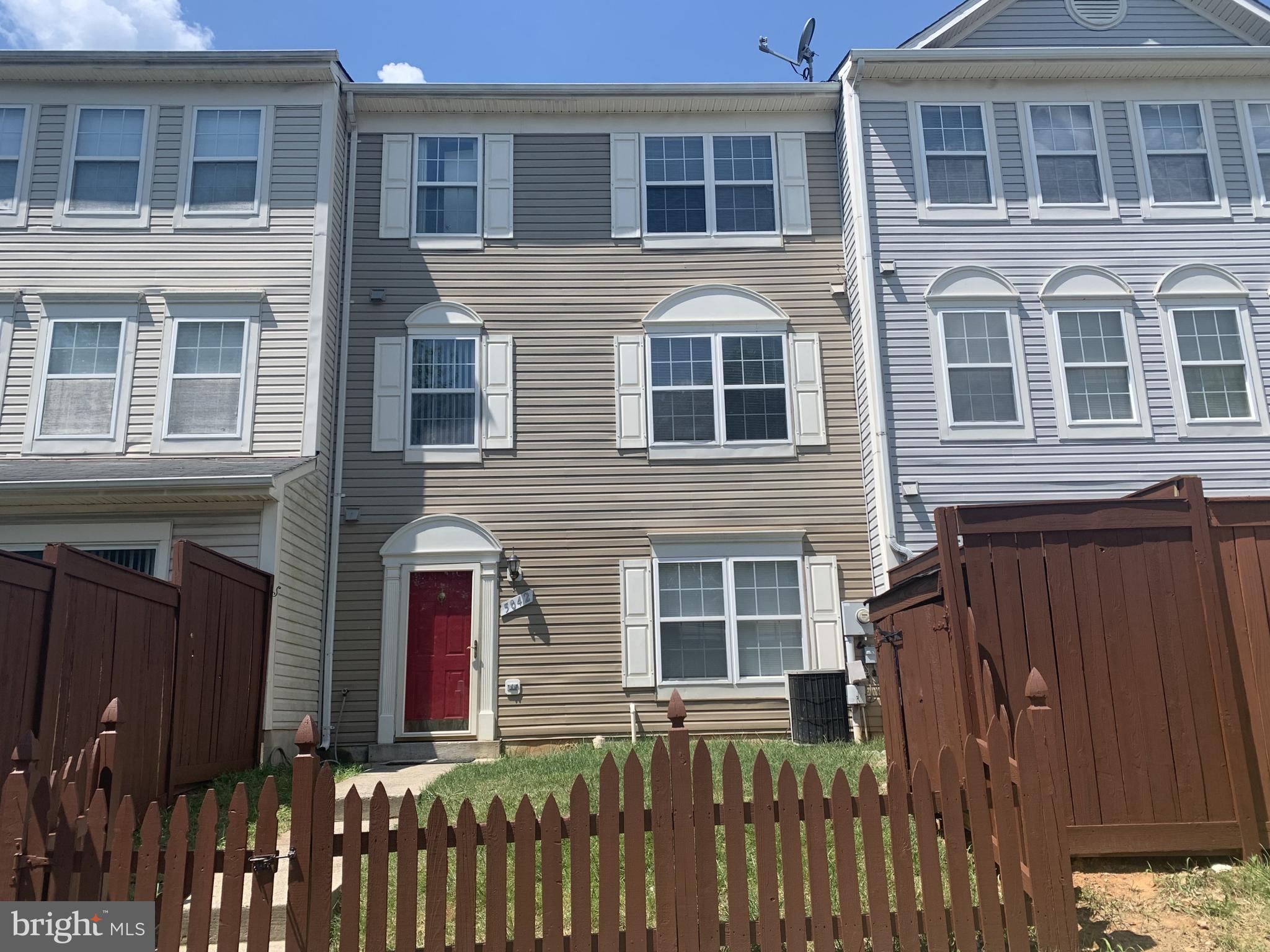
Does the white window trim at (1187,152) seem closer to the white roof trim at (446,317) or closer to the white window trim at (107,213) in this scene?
the white roof trim at (446,317)

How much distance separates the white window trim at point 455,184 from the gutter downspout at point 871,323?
16.3 ft

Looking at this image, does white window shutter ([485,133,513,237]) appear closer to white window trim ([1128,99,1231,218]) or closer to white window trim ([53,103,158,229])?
white window trim ([53,103,158,229])

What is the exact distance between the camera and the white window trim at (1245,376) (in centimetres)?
1242

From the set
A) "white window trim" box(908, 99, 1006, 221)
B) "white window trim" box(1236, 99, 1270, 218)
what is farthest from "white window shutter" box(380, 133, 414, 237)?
"white window trim" box(1236, 99, 1270, 218)

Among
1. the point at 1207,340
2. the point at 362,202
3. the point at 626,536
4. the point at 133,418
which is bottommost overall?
the point at 626,536

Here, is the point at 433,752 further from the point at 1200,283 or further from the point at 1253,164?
the point at 1253,164

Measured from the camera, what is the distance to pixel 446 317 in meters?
13.1

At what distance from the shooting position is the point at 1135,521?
634 centimetres

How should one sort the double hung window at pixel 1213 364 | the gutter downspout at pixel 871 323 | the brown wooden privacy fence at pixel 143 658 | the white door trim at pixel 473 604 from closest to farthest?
the brown wooden privacy fence at pixel 143 658 < the white door trim at pixel 473 604 < the gutter downspout at pixel 871 323 < the double hung window at pixel 1213 364

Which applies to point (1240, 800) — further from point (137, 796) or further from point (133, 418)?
point (133, 418)

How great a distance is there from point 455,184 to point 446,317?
1.96 meters

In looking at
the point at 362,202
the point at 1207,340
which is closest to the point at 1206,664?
the point at 1207,340

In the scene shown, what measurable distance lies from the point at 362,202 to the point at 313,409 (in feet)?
10.6

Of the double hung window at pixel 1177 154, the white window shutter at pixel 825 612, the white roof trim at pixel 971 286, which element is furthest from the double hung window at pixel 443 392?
the double hung window at pixel 1177 154
